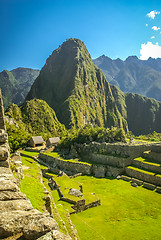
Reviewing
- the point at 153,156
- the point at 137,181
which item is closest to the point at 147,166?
the point at 153,156

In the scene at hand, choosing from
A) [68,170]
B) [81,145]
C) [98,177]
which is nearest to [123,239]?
[98,177]

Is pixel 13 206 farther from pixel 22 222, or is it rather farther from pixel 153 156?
pixel 153 156

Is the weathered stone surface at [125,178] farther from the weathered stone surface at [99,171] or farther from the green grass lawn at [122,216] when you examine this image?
the weathered stone surface at [99,171]

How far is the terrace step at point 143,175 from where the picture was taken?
21423 mm

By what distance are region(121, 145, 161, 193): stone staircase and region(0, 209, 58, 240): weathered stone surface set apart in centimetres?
1882

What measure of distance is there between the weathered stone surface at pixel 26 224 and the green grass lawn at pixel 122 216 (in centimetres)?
802

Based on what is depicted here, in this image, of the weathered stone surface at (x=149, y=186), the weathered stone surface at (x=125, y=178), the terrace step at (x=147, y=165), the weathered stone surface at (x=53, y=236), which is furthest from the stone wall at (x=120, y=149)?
the weathered stone surface at (x=53, y=236)

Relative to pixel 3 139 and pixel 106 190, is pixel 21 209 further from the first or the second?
pixel 106 190

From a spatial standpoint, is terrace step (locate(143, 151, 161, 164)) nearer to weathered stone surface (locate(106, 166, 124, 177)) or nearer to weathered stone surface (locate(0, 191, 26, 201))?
weathered stone surface (locate(106, 166, 124, 177))

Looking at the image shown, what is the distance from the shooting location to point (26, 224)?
477 cm

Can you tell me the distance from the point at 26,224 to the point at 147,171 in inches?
867

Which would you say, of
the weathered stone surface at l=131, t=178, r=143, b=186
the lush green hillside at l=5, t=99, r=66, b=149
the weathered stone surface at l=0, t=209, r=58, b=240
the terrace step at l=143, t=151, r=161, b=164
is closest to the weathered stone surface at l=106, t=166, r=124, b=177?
the weathered stone surface at l=131, t=178, r=143, b=186

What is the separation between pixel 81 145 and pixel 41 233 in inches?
1417

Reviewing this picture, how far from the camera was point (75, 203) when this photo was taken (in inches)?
603
